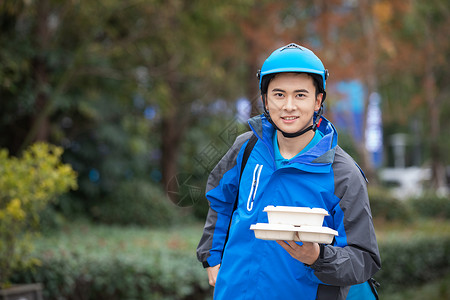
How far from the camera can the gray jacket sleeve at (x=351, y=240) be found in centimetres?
188

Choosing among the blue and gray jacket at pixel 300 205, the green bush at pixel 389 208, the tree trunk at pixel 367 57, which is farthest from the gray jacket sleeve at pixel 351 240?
the tree trunk at pixel 367 57

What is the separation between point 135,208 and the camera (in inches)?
469

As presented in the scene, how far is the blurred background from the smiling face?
10.7 feet

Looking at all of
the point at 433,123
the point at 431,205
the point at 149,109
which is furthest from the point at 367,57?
the point at 433,123

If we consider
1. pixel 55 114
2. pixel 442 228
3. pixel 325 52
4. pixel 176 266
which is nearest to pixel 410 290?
pixel 442 228

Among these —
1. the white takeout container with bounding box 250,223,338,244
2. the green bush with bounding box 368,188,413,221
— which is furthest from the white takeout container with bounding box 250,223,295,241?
the green bush with bounding box 368,188,413,221

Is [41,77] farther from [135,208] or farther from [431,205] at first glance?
[431,205]

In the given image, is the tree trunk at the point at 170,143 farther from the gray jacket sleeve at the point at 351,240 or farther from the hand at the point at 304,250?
the hand at the point at 304,250

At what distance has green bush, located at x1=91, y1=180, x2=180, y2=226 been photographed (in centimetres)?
1187

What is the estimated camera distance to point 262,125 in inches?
92.0

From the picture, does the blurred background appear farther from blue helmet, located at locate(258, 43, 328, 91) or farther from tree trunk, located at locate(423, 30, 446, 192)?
blue helmet, located at locate(258, 43, 328, 91)

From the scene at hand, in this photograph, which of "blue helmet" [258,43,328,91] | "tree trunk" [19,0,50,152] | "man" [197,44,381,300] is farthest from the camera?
"tree trunk" [19,0,50,152]

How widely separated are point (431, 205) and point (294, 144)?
14.5 m

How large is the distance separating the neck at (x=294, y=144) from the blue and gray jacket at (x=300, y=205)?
0.06 meters
